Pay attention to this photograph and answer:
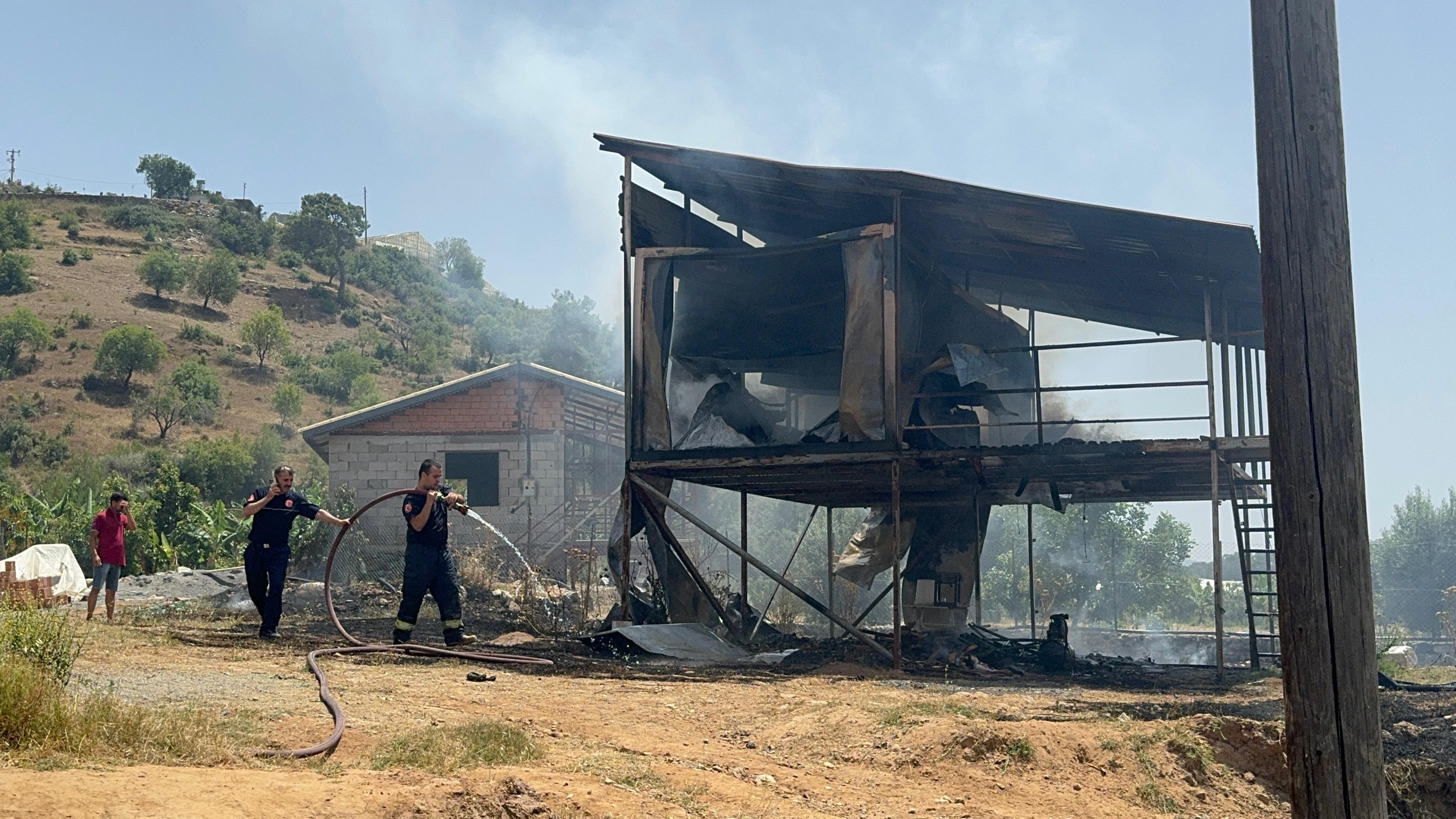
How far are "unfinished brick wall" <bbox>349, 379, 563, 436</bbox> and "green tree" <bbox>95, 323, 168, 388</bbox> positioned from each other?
→ 3016 cm

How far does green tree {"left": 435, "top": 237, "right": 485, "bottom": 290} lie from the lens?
100 meters

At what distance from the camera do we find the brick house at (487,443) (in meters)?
31.7

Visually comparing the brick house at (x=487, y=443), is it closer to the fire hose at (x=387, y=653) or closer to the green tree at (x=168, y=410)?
the fire hose at (x=387, y=653)

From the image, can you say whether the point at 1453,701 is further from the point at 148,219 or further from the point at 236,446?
the point at 148,219

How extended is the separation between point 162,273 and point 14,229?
36.4 feet

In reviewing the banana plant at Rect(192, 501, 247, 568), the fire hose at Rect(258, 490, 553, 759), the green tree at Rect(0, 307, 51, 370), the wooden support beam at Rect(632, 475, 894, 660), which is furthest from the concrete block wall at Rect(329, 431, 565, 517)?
the green tree at Rect(0, 307, 51, 370)

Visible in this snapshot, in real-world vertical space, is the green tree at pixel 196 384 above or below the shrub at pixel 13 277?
below

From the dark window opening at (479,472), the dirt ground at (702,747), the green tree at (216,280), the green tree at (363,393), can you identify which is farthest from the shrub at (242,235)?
the dirt ground at (702,747)

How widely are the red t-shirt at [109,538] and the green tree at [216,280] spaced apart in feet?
190

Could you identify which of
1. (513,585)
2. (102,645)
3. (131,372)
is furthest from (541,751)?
(131,372)

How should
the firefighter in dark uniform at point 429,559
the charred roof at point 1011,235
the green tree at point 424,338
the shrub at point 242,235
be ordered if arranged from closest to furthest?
the firefighter in dark uniform at point 429,559 < the charred roof at point 1011,235 < the green tree at point 424,338 < the shrub at point 242,235

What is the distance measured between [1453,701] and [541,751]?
326 inches

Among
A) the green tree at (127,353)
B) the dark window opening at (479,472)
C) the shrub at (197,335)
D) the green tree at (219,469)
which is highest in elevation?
the shrub at (197,335)

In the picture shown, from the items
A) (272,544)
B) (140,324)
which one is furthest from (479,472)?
(140,324)
